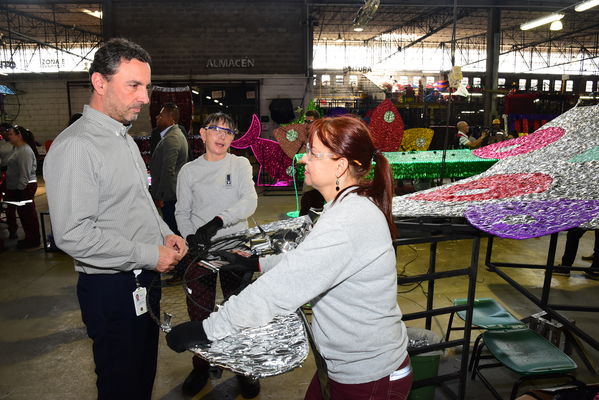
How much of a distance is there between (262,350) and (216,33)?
13.9 meters

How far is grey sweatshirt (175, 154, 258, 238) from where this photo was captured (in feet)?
8.13

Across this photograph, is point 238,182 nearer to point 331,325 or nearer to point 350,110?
point 331,325

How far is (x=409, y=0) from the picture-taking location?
1280 centimetres

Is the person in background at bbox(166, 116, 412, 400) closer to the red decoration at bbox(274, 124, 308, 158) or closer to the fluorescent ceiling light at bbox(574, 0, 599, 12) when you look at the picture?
the red decoration at bbox(274, 124, 308, 158)

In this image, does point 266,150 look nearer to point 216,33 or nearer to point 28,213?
point 28,213

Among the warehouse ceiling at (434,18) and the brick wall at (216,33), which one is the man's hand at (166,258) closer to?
the warehouse ceiling at (434,18)

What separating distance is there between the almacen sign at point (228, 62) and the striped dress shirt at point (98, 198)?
508 inches

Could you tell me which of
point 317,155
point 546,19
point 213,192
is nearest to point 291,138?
Answer: point 213,192

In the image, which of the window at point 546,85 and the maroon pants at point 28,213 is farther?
the window at point 546,85

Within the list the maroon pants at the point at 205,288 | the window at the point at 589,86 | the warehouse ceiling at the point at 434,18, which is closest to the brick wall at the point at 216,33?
the warehouse ceiling at the point at 434,18

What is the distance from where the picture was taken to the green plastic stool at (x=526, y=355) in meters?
2.00

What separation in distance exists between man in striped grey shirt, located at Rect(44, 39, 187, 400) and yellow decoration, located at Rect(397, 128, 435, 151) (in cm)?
577

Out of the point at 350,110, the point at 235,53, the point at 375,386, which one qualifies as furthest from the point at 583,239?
the point at 235,53

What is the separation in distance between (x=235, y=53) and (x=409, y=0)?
5767 millimetres
